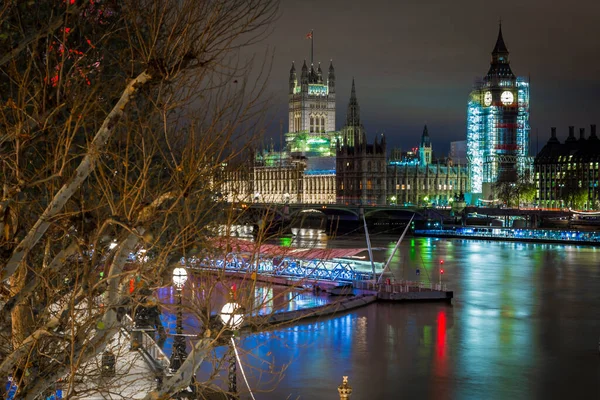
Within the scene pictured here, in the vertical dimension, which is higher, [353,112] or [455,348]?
[353,112]

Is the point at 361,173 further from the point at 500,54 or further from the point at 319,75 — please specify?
the point at 319,75

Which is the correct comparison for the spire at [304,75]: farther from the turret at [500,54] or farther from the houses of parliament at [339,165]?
the turret at [500,54]

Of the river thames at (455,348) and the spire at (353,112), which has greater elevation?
the spire at (353,112)

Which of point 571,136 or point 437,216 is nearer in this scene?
point 437,216

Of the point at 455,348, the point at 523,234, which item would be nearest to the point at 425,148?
the point at 523,234

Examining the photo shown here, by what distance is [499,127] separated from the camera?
433 ft

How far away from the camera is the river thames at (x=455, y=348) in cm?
2494

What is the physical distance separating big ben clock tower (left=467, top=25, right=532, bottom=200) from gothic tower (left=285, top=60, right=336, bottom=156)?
40.4m

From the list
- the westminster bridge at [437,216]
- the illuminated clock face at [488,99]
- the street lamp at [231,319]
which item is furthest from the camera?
the illuminated clock face at [488,99]

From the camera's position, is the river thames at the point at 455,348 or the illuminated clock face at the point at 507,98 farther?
the illuminated clock face at the point at 507,98

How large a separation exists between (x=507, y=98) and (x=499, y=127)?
4.83 metres

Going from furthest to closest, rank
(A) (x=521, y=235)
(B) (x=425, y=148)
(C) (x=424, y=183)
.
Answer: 1. (B) (x=425, y=148)
2. (C) (x=424, y=183)
3. (A) (x=521, y=235)

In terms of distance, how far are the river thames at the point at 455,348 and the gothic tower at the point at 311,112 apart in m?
120

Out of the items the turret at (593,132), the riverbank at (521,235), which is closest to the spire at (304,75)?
the turret at (593,132)
